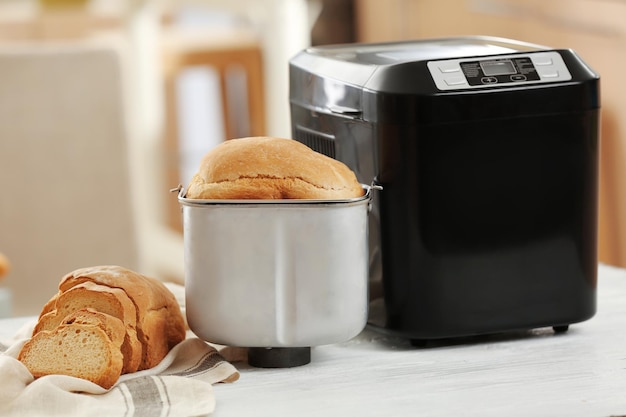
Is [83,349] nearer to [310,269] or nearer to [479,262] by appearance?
[310,269]

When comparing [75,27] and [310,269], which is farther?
[75,27]

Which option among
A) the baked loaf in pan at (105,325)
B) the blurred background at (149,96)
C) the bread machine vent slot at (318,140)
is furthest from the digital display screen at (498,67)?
the blurred background at (149,96)

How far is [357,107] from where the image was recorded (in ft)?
2.94

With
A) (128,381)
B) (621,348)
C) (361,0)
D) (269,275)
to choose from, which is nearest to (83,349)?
(128,381)

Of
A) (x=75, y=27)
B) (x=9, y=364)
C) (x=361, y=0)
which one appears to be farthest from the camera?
(x=361, y=0)

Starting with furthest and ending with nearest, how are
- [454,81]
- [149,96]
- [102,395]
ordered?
[149,96], [454,81], [102,395]

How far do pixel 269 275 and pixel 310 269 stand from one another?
0.03 metres

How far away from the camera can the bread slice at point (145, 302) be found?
81cm

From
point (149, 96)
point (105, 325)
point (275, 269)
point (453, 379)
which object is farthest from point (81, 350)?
point (149, 96)

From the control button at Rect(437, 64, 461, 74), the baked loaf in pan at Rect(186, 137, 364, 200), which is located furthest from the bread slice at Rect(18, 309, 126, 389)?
the control button at Rect(437, 64, 461, 74)

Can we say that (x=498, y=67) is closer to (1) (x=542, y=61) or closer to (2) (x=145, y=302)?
(1) (x=542, y=61)

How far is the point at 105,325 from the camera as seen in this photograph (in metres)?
0.77

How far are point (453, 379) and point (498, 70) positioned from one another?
284 millimetres

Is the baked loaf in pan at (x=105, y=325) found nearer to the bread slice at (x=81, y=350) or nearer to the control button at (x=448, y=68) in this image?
the bread slice at (x=81, y=350)
